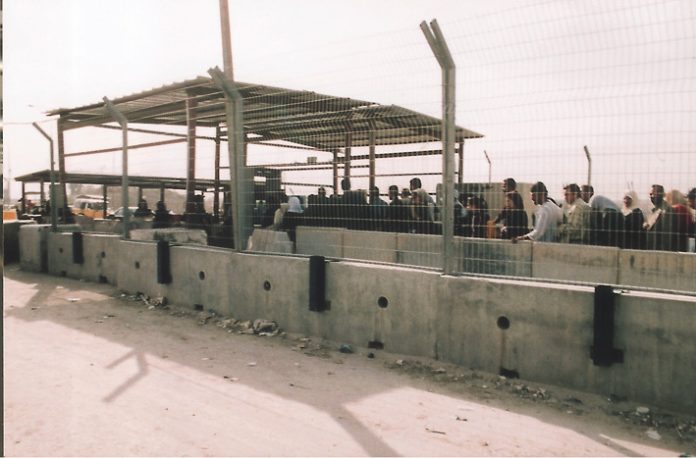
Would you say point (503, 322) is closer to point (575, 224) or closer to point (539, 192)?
point (539, 192)

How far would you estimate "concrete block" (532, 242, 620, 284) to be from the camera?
5.80 metres

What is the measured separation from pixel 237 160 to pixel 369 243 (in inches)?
89.7

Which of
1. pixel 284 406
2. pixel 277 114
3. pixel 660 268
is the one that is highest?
pixel 277 114

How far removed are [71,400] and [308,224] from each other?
4.66 m

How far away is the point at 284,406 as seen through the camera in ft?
12.0

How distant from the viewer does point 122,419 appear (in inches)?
133

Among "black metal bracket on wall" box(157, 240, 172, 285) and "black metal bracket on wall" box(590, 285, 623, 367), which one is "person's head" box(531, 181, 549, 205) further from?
"black metal bracket on wall" box(157, 240, 172, 285)

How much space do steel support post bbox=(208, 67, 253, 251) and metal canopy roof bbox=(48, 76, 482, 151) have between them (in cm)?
26

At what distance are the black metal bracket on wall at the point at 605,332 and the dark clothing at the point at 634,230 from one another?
1661 millimetres

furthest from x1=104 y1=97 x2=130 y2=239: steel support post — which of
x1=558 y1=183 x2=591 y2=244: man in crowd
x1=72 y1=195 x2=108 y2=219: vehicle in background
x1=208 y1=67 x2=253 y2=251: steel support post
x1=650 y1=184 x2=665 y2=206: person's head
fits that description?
x1=72 y1=195 x2=108 y2=219: vehicle in background

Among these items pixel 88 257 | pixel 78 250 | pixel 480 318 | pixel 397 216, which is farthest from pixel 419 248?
pixel 78 250

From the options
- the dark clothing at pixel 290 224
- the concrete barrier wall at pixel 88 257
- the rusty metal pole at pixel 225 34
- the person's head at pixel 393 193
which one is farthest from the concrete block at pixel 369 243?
the rusty metal pole at pixel 225 34

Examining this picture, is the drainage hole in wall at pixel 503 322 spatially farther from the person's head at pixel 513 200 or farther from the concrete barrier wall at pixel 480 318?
the person's head at pixel 513 200

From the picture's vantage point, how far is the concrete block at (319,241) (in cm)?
758
